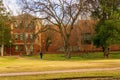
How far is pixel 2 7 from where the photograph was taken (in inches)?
3740

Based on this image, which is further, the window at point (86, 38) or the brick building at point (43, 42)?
the brick building at point (43, 42)

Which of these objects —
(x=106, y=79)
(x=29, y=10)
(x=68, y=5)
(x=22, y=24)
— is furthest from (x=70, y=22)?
(x=106, y=79)

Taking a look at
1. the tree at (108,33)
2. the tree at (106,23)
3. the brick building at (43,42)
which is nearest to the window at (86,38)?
the brick building at (43,42)

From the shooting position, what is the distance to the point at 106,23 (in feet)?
248

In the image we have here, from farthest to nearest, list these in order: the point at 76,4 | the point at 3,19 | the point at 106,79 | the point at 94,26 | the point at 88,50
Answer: the point at 88,50 → the point at 3,19 → the point at 94,26 → the point at 76,4 → the point at 106,79

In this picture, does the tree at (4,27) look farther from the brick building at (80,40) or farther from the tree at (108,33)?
the tree at (108,33)

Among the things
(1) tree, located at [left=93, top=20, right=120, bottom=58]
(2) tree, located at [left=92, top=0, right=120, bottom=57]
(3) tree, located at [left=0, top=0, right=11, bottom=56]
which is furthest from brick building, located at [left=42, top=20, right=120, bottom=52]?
(3) tree, located at [left=0, top=0, right=11, bottom=56]

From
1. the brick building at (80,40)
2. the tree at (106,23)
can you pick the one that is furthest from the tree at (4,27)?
the tree at (106,23)

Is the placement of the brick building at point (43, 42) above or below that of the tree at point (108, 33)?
below

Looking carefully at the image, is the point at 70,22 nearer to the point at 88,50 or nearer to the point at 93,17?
the point at 93,17

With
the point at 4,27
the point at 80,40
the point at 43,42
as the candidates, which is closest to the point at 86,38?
the point at 80,40

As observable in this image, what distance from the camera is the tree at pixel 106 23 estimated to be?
245ft

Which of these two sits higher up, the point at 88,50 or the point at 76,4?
the point at 76,4

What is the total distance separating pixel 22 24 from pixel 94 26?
22.6 m
